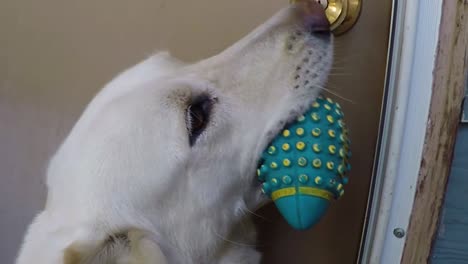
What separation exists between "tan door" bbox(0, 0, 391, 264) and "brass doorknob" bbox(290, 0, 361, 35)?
0.09ft

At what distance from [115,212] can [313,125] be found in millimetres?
366

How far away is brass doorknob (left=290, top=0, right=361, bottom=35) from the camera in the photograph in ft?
3.16

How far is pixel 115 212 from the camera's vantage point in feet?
2.75

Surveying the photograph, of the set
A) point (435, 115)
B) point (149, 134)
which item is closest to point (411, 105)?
point (435, 115)

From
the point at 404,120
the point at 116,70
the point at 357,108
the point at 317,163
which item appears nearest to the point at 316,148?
the point at 317,163

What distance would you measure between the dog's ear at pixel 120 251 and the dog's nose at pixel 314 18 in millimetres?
471

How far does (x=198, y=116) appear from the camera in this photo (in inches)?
33.7

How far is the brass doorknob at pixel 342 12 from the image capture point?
0.96 meters

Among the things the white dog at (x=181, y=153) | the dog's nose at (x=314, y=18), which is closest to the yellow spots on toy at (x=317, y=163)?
the white dog at (x=181, y=153)

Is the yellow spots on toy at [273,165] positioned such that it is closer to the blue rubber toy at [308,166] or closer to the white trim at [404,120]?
the blue rubber toy at [308,166]

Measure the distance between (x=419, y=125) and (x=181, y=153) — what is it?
1.30 feet

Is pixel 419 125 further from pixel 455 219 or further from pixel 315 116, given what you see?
pixel 315 116

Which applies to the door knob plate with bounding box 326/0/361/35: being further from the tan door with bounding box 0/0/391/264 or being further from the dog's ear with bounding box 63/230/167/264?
the dog's ear with bounding box 63/230/167/264

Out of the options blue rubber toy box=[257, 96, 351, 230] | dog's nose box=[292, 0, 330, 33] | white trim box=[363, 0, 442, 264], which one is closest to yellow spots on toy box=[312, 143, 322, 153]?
blue rubber toy box=[257, 96, 351, 230]
